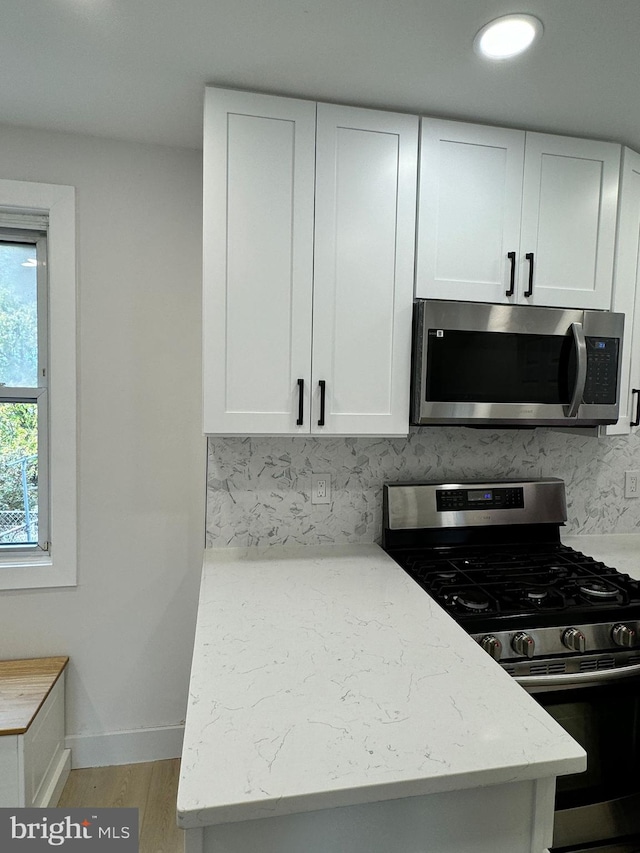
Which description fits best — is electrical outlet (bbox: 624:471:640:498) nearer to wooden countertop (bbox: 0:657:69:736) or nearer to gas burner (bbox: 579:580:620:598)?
gas burner (bbox: 579:580:620:598)

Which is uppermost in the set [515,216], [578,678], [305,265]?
[515,216]

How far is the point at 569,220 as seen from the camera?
169 centimetres

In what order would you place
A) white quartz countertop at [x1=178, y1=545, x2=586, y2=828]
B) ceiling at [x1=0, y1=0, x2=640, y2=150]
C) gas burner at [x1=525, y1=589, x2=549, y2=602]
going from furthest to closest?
gas burner at [x1=525, y1=589, x2=549, y2=602]
ceiling at [x1=0, y1=0, x2=640, y2=150]
white quartz countertop at [x1=178, y1=545, x2=586, y2=828]

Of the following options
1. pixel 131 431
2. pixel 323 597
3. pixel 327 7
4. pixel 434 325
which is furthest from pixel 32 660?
pixel 327 7

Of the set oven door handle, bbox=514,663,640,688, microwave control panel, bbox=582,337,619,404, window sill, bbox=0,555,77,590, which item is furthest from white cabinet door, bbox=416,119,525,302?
window sill, bbox=0,555,77,590

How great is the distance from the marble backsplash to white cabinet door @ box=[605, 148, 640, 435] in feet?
1.11

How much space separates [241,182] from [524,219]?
3.13 ft

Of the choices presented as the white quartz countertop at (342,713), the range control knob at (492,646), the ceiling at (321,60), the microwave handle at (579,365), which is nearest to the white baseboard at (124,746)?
the white quartz countertop at (342,713)

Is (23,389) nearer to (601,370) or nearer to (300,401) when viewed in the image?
(300,401)

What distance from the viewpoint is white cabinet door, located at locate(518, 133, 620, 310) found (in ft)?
5.46

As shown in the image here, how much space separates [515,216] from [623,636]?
4.42ft

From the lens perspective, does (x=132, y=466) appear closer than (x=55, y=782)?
No

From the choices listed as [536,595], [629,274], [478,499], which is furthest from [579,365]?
[536,595]

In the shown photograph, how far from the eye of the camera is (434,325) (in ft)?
5.17
